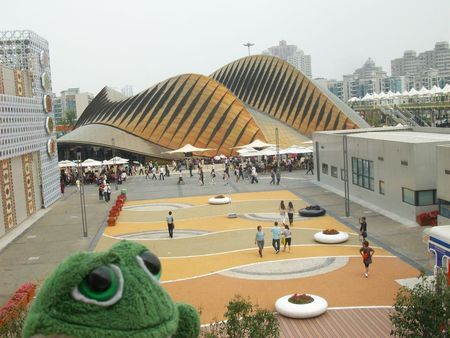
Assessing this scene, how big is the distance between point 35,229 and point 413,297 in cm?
2374

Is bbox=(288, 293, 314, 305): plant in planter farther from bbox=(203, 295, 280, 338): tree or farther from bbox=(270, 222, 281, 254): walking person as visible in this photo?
bbox=(270, 222, 281, 254): walking person

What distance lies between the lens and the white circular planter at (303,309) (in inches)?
577

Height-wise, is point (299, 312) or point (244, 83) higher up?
point (244, 83)

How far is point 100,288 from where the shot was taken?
499 centimetres

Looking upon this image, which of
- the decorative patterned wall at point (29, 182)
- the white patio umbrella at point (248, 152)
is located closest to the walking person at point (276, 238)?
the decorative patterned wall at point (29, 182)

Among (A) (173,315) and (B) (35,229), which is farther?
(B) (35,229)

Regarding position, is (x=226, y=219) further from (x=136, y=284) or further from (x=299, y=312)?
(x=136, y=284)

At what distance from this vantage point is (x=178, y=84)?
6569cm

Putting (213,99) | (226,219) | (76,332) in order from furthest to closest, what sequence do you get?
1. (213,99)
2. (226,219)
3. (76,332)

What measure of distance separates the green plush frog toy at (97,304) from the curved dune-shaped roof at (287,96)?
219 feet

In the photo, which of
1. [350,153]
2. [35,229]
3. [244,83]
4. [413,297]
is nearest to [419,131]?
[350,153]

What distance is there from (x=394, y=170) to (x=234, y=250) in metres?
10.0

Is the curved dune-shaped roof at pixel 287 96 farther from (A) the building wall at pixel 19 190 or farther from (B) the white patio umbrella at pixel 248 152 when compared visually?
(A) the building wall at pixel 19 190

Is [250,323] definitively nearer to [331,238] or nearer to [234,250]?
[234,250]
